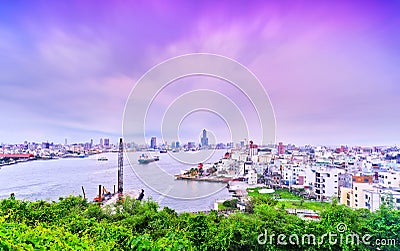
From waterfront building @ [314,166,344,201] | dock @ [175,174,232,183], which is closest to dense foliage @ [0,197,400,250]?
waterfront building @ [314,166,344,201]

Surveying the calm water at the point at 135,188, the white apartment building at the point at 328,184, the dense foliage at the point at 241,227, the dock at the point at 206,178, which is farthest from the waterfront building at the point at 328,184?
the dense foliage at the point at 241,227

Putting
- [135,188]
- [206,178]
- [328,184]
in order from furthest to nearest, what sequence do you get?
[206,178]
[135,188]
[328,184]

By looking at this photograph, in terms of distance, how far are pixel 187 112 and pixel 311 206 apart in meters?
7.84

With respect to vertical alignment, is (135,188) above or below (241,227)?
below

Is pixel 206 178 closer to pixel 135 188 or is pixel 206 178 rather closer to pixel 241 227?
pixel 135 188

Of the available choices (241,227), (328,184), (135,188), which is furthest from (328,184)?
(241,227)

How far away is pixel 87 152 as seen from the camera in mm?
28469

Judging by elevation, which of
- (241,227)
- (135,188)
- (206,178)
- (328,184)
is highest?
(241,227)

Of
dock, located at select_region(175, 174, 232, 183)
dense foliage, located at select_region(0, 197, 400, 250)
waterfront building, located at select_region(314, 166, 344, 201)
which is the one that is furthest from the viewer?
A: dock, located at select_region(175, 174, 232, 183)

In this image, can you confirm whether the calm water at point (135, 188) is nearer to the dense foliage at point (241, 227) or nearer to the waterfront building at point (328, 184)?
the dense foliage at point (241, 227)

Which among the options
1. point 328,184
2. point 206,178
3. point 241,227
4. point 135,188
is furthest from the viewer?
point 206,178

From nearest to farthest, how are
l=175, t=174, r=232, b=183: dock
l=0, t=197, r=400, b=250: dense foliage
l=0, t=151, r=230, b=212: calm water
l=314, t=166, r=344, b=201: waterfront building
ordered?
l=0, t=197, r=400, b=250: dense foliage < l=0, t=151, r=230, b=212: calm water < l=314, t=166, r=344, b=201: waterfront building < l=175, t=174, r=232, b=183: dock

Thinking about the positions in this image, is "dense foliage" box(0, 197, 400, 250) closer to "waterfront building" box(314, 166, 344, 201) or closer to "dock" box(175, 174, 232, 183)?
"waterfront building" box(314, 166, 344, 201)

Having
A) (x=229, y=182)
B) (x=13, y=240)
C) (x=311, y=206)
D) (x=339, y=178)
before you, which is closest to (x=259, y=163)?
(x=229, y=182)
